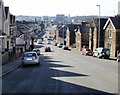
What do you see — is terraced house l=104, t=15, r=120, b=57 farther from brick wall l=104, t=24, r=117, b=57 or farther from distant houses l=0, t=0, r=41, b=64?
distant houses l=0, t=0, r=41, b=64

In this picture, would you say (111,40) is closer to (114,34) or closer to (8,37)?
(114,34)

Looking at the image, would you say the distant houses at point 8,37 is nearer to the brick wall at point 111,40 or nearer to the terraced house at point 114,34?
the brick wall at point 111,40

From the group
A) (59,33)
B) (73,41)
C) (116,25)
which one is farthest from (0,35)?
(59,33)

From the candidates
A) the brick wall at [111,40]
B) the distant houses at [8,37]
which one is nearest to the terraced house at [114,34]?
the brick wall at [111,40]

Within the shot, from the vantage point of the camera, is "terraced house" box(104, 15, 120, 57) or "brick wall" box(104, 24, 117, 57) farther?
"brick wall" box(104, 24, 117, 57)

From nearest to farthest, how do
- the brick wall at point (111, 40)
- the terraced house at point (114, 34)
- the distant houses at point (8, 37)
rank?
1. the distant houses at point (8, 37)
2. the terraced house at point (114, 34)
3. the brick wall at point (111, 40)

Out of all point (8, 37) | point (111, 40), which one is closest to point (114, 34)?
point (111, 40)

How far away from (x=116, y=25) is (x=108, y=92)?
46.4 m

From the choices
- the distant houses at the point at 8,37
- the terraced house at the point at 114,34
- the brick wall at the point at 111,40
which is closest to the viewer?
the distant houses at the point at 8,37

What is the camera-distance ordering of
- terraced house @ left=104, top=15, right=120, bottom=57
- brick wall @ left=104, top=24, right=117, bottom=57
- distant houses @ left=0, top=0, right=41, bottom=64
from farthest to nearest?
brick wall @ left=104, top=24, right=117, bottom=57
terraced house @ left=104, top=15, right=120, bottom=57
distant houses @ left=0, top=0, right=41, bottom=64

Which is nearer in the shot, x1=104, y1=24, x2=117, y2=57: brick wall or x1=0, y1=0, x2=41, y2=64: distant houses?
A: x1=0, y1=0, x2=41, y2=64: distant houses

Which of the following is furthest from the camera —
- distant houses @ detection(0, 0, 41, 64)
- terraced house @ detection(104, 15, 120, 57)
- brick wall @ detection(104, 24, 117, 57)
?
brick wall @ detection(104, 24, 117, 57)

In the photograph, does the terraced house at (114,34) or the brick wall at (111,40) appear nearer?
the terraced house at (114,34)

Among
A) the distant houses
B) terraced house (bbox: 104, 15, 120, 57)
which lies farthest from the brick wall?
the distant houses
